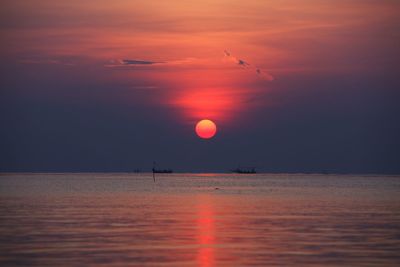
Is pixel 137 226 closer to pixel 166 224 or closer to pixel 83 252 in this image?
pixel 166 224

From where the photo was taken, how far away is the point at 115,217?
66062mm

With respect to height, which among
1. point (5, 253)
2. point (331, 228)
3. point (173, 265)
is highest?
point (331, 228)

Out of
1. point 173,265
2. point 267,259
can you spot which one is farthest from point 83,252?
point 267,259

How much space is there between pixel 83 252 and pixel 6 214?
96.6 ft

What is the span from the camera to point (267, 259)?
38.6 m

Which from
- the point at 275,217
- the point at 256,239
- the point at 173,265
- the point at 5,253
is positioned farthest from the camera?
the point at 275,217

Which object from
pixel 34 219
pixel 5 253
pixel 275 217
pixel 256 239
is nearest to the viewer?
pixel 5 253

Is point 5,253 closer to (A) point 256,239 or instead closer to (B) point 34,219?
(A) point 256,239

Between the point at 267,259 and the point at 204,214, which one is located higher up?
the point at 204,214

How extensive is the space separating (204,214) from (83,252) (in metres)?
30.9

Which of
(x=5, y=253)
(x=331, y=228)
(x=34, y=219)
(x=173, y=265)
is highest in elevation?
(x=34, y=219)

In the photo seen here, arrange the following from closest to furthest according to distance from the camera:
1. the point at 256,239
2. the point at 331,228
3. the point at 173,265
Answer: the point at 173,265 → the point at 256,239 → the point at 331,228

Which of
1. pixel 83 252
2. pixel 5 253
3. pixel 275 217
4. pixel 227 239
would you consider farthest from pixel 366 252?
pixel 275 217

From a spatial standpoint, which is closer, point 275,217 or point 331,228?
point 331,228
